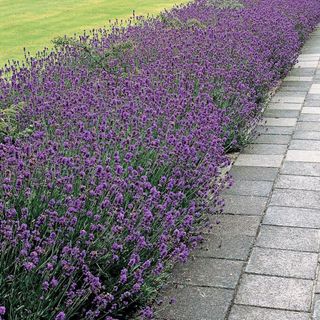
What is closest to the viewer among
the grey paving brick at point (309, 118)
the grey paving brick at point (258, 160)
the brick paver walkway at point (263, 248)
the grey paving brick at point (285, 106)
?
the brick paver walkway at point (263, 248)

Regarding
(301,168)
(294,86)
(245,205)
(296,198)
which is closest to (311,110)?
(294,86)

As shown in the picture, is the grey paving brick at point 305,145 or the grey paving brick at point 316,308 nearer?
the grey paving brick at point 316,308

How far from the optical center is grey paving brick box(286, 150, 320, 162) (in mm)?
6508

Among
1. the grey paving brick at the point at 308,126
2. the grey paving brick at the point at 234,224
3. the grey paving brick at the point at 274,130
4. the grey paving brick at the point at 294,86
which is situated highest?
the grey paving brick at the point at 234,224

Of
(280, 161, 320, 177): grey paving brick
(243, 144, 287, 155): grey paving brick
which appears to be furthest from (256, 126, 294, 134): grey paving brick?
(280, 161, 320, 177): grey paving brick

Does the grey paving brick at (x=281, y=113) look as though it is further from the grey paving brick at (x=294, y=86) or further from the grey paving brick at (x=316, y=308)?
the grey paving brick at (x=316, y=308)

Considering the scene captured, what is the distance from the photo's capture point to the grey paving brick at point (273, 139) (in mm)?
7156

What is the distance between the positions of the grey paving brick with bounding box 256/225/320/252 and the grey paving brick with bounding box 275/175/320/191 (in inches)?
36.3

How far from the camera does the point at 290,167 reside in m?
6.29

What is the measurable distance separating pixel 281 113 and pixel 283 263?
4329 millimetres

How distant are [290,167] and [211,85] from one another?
1059mm

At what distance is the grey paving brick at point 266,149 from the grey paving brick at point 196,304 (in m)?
3.00

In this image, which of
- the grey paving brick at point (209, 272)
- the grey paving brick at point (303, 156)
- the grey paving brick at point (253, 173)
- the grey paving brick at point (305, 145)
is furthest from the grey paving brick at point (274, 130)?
the grey paving brick at point (209, 272)

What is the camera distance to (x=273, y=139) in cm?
726
